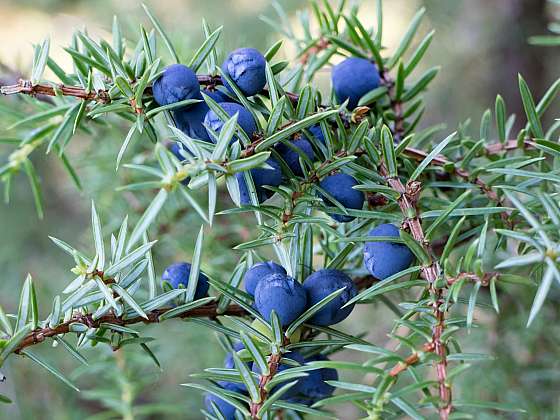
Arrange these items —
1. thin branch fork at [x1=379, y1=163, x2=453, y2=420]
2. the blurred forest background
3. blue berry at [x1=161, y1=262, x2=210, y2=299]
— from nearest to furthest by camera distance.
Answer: thin branch fork at [x1=379, y1=163, x2=453, y2=420] < blue berry at [x1=161, y1=262, x2=210, y2=299] < the blurred forest background

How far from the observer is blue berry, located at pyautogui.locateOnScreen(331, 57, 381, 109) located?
23.0 inches

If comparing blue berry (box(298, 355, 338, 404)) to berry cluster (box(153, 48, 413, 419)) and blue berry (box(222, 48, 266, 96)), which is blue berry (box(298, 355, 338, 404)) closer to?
berry cluster (box(153, 48, 413, 419))

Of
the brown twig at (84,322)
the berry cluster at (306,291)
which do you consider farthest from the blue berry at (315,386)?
the brown twig at (84,322)

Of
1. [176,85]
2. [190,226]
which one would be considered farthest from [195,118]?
[190,226]

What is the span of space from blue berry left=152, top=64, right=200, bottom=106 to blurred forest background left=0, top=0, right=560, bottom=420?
0.23 m

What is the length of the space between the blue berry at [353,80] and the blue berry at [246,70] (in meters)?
0.13

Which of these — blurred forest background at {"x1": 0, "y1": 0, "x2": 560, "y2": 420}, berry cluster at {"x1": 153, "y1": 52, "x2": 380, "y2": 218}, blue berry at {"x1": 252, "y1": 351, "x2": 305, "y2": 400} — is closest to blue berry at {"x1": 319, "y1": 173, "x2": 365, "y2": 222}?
berry cluster at {"x1": 153, "y1": 52, "x2": 380, "y2": 218}

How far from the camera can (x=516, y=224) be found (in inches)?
20.6

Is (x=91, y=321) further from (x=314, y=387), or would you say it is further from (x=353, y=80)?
(x=353, y=80)

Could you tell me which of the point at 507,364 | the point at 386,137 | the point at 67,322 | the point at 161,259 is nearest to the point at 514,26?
the point at 507,364

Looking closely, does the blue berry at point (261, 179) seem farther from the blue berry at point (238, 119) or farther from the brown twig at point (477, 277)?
the brown twig at point (477, 277)

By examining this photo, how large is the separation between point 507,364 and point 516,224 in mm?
417

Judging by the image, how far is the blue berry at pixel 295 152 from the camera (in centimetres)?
47

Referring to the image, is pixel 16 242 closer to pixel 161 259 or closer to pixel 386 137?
pixel 161 259
